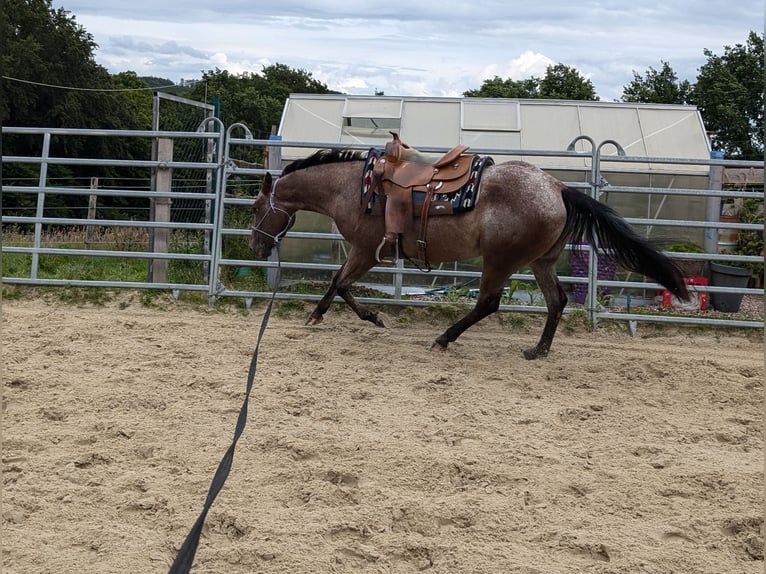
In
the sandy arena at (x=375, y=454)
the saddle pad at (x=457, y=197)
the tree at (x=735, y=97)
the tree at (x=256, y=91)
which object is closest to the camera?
the sandy arena at (x=375, y=454)

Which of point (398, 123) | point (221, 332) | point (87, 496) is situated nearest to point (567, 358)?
point (221, 332)

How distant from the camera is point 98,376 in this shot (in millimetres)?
4641

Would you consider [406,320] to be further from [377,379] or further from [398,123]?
[398,123]

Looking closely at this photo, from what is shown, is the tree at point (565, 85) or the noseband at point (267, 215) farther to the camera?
the tree at point (565, 85)

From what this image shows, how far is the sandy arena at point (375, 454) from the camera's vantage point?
2615mm

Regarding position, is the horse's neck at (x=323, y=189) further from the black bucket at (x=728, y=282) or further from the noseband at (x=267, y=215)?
the black bucket at (x=728, y=282)

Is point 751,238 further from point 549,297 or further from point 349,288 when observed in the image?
point 349,288

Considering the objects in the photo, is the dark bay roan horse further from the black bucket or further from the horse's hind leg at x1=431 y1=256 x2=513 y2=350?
the black bucket

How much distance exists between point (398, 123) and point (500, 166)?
5024mm

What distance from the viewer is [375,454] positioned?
349 centimetres

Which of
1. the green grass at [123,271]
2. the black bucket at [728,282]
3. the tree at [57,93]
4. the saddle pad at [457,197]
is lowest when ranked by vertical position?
the green grass at [123,271]

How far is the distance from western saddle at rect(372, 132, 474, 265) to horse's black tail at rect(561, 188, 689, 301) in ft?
2.84

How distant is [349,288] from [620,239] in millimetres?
2277

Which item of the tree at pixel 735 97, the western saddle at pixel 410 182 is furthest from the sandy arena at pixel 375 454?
the tree at pixel 735 97
